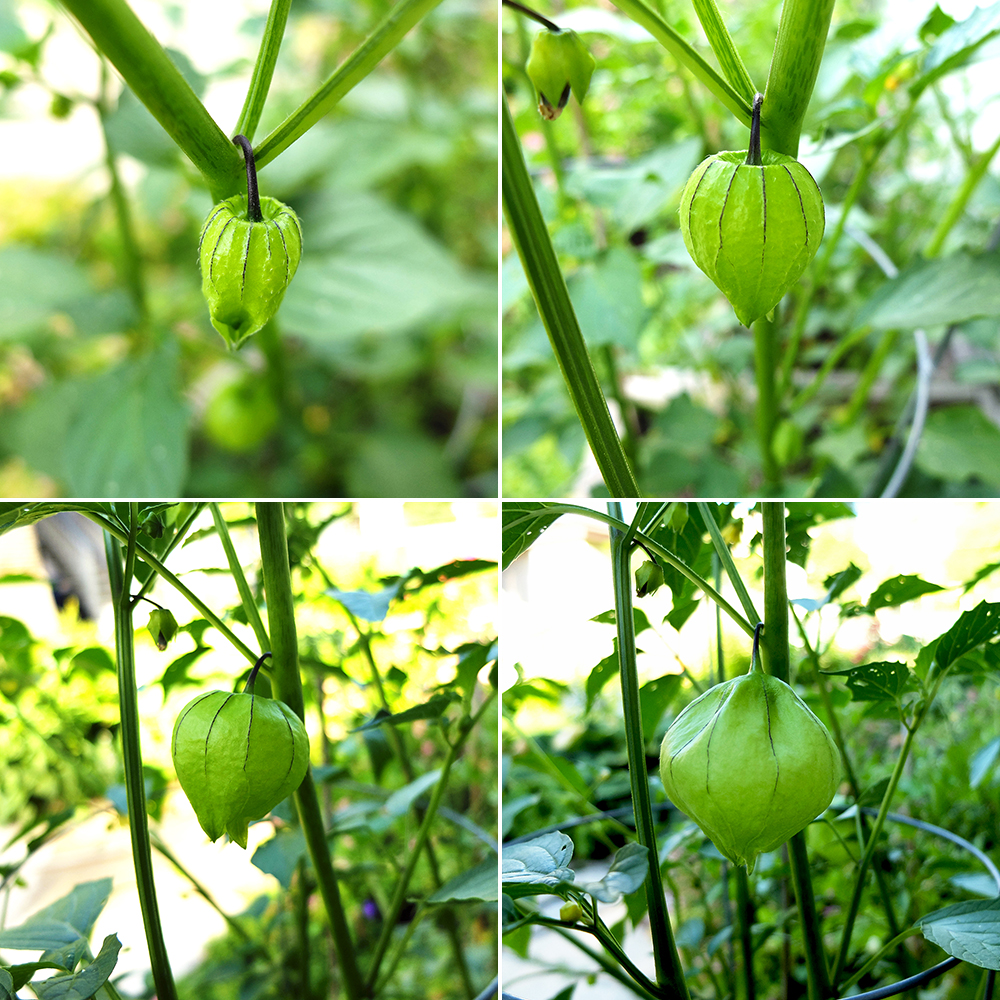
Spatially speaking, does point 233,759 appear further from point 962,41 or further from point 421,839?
point 962,41

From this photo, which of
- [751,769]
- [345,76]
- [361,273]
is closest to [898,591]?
[751,769]

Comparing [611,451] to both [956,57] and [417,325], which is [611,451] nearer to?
[956,57]

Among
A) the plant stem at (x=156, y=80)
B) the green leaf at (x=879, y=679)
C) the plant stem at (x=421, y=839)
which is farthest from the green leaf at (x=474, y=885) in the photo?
the plant stem at (x=156, y=80)

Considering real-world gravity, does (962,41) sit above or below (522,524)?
above

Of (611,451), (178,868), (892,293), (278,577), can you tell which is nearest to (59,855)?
(178,868)

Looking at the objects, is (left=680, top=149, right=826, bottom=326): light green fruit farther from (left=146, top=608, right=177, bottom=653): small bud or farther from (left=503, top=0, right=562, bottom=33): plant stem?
(left=146, top=608, right=177, bottom=653): small bud

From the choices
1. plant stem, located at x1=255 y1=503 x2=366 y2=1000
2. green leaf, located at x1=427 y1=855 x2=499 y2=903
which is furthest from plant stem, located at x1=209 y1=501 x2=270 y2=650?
green leaf, located at x1=427 y1=855 x2=499 y2=903
